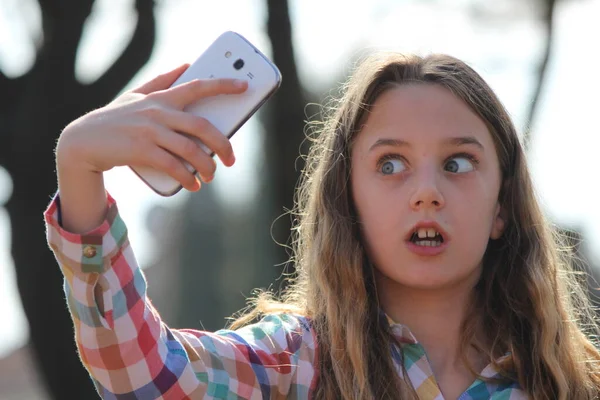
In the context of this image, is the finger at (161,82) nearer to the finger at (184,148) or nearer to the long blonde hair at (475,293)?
the finger at (184,148)

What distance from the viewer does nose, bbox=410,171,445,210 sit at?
2.24 meters

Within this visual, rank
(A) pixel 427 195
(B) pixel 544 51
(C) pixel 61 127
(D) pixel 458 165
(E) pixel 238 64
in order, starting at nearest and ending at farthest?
A: (E) pixel 238 64, (A) pixel 427 195, (D) pixel 458 165, (C) pixel 61 127, (B) pixel 544 51

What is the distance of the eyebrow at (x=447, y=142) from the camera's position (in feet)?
7.65

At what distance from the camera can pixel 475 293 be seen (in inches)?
98.3

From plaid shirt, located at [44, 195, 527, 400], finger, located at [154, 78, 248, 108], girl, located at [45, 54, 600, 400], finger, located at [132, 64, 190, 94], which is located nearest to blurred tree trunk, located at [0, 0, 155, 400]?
girl, located at [45, 54, 600, 400]

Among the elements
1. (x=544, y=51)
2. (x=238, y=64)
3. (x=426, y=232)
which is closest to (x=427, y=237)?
(x=426, y=232)

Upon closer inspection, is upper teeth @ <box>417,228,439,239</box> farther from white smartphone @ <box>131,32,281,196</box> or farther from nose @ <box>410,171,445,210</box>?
white smartphone @ <box>131,32,281,196</box>

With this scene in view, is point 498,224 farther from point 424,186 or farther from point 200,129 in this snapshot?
point 200,129

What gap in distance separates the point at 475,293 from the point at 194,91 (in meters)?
1.02

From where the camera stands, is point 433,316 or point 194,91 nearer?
point 194,91

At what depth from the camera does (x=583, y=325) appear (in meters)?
2.80

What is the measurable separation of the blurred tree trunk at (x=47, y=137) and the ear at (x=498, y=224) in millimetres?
2625

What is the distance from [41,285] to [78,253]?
10.1ft

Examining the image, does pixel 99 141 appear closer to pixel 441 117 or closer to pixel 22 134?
pixel 441 117
